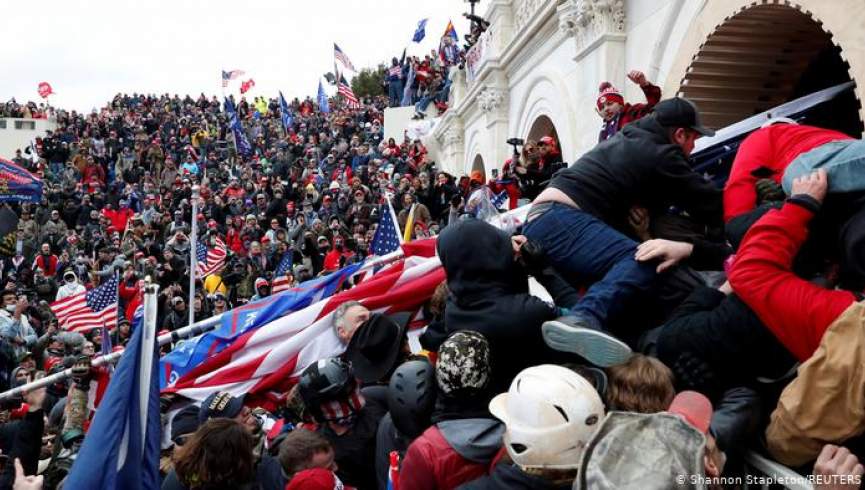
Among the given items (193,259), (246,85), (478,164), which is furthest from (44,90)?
(193,259)

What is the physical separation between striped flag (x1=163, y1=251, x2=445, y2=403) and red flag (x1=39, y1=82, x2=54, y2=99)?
142 feet

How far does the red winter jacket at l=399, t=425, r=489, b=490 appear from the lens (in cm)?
300

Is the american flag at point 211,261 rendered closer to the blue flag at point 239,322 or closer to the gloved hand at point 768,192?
the blue flag at point 239,322

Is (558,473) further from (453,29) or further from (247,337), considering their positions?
(453,29)

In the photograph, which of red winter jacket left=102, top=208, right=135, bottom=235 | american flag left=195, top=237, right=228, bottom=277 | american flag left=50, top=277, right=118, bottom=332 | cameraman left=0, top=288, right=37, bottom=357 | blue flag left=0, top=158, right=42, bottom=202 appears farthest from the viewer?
red winter jacket left=102, top=208, right=135, bottom=235

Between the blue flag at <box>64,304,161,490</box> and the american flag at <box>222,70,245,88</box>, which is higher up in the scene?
the american flag at <box>222,70,245,88</box>

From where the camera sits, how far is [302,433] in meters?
3.65

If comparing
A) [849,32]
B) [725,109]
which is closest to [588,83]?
[725,109]

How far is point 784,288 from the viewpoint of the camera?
2.79 meters

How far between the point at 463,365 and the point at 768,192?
5.35ft

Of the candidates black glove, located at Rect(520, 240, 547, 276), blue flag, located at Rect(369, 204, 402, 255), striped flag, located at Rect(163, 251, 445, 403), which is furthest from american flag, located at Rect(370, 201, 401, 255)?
black glove, located at Rect(520, 240, 547, 276)

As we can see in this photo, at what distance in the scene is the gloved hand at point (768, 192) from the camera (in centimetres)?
355

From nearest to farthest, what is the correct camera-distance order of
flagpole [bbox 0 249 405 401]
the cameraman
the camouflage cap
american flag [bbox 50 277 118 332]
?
the camouflage cap
flagpole [bbox 0 249 405 401]
american flag [bbox 50 277 118 332]
the cameraman

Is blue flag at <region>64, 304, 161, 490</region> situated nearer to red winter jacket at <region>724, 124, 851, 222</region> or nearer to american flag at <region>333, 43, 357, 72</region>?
red winter jacket at <region>724, 124, 851, 222</region>
